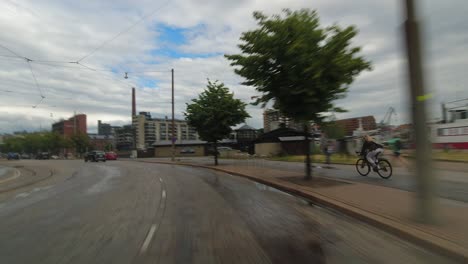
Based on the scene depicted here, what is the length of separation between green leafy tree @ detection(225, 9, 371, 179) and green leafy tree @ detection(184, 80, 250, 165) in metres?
13.0

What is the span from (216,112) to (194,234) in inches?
775

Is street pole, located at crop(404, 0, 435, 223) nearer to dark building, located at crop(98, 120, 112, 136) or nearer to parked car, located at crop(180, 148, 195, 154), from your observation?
parked car, located at crop(180, 148, 195, 154)

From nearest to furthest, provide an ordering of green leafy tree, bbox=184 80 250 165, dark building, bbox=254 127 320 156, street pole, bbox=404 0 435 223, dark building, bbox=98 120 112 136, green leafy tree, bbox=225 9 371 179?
street pole, bbox=404 0 435 223 < green leafy tree, bbox=225 9 371 179 < green leafy tree, bbox=184 80 250 165 < dark building, bbox=254 127 320 156 < dark building, bbox=98 120 112 136

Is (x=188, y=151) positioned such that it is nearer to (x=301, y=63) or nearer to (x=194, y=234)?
(x=301, y=63)

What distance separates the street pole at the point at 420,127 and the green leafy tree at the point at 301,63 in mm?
4753

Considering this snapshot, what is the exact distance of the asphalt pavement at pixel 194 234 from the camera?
475 centimetres

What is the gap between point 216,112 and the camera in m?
25.4

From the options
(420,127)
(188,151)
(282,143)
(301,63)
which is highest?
(301,63)

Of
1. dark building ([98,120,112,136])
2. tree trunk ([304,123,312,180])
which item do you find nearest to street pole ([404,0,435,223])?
tree trunk ([304,123,312,180])

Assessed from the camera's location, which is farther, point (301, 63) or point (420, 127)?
point (301, 63)

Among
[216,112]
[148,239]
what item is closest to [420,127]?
[148,239]

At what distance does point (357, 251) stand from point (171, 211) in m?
4.90

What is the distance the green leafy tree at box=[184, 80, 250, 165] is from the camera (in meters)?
25.4

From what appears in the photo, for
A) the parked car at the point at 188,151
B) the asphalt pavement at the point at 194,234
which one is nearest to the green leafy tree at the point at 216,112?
the asphalt pavement at the point at 194,234
